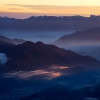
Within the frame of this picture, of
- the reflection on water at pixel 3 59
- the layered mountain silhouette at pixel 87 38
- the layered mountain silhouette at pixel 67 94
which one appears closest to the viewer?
the layered mountain silhouette at pixel 67 94

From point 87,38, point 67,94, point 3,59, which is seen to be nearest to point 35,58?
point 3,59

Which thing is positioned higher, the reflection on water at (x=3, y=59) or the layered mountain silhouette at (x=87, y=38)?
the layered mountain silhouette at (x=87, y=38)

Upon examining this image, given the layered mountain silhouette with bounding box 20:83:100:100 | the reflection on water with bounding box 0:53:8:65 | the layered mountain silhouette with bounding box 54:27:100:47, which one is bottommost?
the layered mountain silhouette with bounding box 20:83:100:100

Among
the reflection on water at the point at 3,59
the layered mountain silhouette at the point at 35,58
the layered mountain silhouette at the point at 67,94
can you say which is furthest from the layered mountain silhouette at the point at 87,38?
the layered mountain silhouette at the point at 67,94

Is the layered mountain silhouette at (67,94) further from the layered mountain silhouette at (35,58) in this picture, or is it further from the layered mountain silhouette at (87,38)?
the layered mountain silhouette at (87,38)

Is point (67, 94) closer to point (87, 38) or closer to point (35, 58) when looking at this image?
point (35, 58)

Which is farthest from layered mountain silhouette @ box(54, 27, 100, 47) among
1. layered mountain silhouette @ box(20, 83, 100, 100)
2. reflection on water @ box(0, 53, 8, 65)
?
layered mountain silhouette @ box(20, 83, 100, 100)

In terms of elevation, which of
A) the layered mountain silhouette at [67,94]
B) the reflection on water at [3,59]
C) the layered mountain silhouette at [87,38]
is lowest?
the layered mountain silhouette at [67,94]

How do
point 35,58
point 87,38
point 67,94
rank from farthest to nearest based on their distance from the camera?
point 87,38 < point 35,58 < point 67,94

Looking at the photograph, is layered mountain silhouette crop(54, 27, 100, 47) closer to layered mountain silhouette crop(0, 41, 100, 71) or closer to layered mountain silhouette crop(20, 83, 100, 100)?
layered mountain silhouette crop(0, 41, 100, 71)
